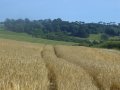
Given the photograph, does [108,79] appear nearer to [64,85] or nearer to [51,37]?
[64,85]

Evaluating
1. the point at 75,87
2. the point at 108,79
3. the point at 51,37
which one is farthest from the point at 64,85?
the point at 51,37

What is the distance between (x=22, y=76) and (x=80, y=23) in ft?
422

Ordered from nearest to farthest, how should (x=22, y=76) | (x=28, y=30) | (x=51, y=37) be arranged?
1. (x=22, y=76)
2. (x=51, y=37)
3. (x=28, y=30)

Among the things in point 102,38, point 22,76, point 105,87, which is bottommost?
point 102,38

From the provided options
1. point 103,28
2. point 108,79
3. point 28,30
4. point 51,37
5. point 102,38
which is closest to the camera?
point 108,79

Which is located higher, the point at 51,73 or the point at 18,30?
the point at 51,73

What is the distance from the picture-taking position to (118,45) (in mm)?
75000

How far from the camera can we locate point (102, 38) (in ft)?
380

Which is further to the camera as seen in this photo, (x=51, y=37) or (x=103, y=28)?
(x=103, y=28)

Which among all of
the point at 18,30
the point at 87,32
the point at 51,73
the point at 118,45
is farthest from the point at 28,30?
the point at 51,73

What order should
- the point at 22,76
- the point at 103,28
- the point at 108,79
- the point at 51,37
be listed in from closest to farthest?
the point at 22,76 < the point at 108,79 < the point at 51,37 < the point at 103,28

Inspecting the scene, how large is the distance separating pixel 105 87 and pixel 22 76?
3.33 metres

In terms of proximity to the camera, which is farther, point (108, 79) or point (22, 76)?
point (108, 79)

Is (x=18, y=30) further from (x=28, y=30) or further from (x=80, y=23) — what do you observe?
(x=80, y=23)
